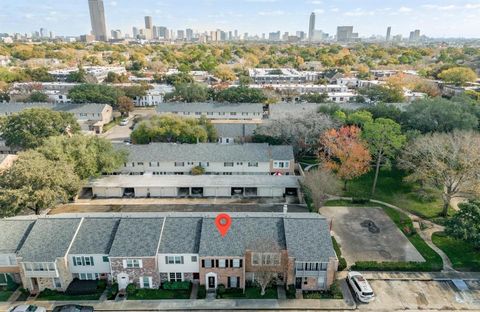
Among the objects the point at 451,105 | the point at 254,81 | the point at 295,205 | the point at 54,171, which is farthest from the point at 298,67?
the point at 54,171

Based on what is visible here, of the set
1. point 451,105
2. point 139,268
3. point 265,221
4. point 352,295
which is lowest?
→ point 352,295

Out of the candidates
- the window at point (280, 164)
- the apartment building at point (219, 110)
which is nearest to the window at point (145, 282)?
the window at point (280, 164)

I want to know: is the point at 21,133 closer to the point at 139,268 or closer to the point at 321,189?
the point at 139,268

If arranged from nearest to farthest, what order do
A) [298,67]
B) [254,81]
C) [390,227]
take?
[390,227] < [254,81] < [298,67]

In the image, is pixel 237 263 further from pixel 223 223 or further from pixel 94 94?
pixel 94 94

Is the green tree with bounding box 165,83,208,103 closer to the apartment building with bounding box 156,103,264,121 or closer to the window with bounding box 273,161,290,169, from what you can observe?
the apartment building with bounding box 156,103,264,121

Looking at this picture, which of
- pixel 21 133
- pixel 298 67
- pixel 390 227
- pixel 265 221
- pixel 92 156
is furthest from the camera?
pixel 298 67

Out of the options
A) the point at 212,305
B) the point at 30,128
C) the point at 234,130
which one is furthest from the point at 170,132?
the point at 212,305
